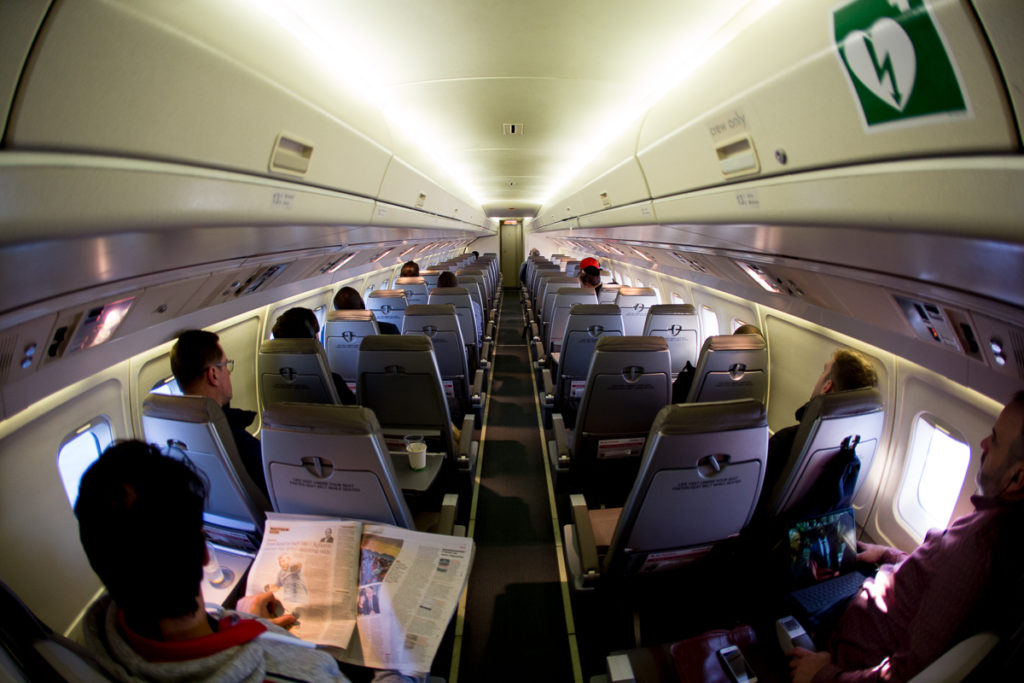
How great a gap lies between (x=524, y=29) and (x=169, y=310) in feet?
9.76

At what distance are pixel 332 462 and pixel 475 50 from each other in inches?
92.8

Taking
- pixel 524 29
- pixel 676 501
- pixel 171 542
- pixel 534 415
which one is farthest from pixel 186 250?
pixel 534 415

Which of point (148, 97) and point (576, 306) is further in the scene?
point (576, 306)

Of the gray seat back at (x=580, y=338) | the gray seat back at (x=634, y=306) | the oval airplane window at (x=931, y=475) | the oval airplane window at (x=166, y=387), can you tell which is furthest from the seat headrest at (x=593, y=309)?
the oval airplane window at (x=166, y=387)

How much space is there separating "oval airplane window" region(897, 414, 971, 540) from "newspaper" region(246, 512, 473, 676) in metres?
3.00

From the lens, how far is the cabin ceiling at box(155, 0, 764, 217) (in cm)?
177

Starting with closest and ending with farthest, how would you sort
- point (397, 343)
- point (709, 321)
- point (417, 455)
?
1. point (417, 455)
2. point (397, 343)
3. point (709, 321)

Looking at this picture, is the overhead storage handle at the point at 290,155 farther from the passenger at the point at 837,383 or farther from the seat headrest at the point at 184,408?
the passenger at the point at 837,383

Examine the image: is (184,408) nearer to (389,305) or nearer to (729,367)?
(729,367)

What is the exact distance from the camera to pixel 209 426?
1990mm

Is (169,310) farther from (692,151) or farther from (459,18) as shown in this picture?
(692,151)

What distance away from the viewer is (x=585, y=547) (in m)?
2.35

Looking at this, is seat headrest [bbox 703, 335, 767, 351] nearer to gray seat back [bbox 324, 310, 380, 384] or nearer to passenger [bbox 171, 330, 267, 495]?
gray seat back [bbox 324, 310, 380, 384]

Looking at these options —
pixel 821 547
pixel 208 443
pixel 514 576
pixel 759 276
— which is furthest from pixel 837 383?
pixel 208 443
